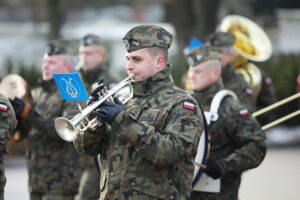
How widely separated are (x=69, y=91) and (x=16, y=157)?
11.3 m

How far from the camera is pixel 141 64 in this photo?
5555 mm

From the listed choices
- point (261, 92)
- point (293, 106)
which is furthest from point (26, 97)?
point (293, 106)

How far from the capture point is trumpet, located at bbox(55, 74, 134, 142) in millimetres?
5301

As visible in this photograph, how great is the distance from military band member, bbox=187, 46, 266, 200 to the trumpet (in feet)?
6.11

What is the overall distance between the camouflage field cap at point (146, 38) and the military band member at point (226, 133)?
5.96ft

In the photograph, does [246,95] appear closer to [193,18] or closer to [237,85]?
[237,85]

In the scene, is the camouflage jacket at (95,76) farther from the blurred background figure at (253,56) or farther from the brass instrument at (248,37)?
the brass instrument at (248,37)

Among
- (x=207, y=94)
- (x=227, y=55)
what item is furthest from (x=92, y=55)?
(x=207, y=94)

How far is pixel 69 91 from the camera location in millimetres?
5539

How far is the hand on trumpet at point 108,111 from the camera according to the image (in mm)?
5242

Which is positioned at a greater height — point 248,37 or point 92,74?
point 248,37

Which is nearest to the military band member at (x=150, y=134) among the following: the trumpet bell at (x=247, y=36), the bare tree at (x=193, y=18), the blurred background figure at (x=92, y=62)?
the blurred background figure at (x=92, y=62)

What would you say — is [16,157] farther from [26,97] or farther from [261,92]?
Answer: [26,97]

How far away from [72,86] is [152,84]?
0.53m
